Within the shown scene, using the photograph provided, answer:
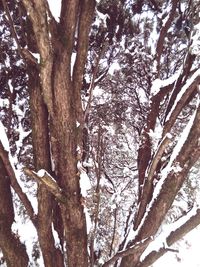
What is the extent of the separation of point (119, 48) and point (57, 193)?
1812 millimetres

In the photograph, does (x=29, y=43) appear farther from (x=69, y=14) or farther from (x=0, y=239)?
(x=0, y=239)

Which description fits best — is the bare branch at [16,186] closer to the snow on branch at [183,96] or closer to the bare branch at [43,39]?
the bare branch at [43,39]

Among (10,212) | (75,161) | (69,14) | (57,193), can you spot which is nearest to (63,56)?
(69,14)

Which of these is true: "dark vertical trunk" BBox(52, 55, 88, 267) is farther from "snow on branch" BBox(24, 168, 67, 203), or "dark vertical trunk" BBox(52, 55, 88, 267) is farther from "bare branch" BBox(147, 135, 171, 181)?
"bare branch" BBox(147, 135, 171, 181)

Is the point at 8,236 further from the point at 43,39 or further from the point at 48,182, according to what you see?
the point at 43,39

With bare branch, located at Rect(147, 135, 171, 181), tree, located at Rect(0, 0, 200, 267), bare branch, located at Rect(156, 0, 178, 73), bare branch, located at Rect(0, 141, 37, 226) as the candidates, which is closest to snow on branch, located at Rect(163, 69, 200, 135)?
tree, located at Rect(0, 0, 200, 267)

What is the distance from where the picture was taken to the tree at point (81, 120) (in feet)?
7.24

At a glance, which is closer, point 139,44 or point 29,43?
point 29,43

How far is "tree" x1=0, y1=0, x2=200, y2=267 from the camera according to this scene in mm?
2207

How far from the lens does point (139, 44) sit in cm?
363

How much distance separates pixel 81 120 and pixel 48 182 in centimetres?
48

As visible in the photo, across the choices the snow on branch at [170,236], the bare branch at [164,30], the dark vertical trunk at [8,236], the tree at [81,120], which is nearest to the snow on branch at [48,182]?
the tree at [81,120]

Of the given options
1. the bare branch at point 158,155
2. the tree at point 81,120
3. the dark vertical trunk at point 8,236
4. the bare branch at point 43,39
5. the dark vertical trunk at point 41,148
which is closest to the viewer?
the bare branch at point 43,39

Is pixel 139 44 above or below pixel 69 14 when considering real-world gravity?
above
